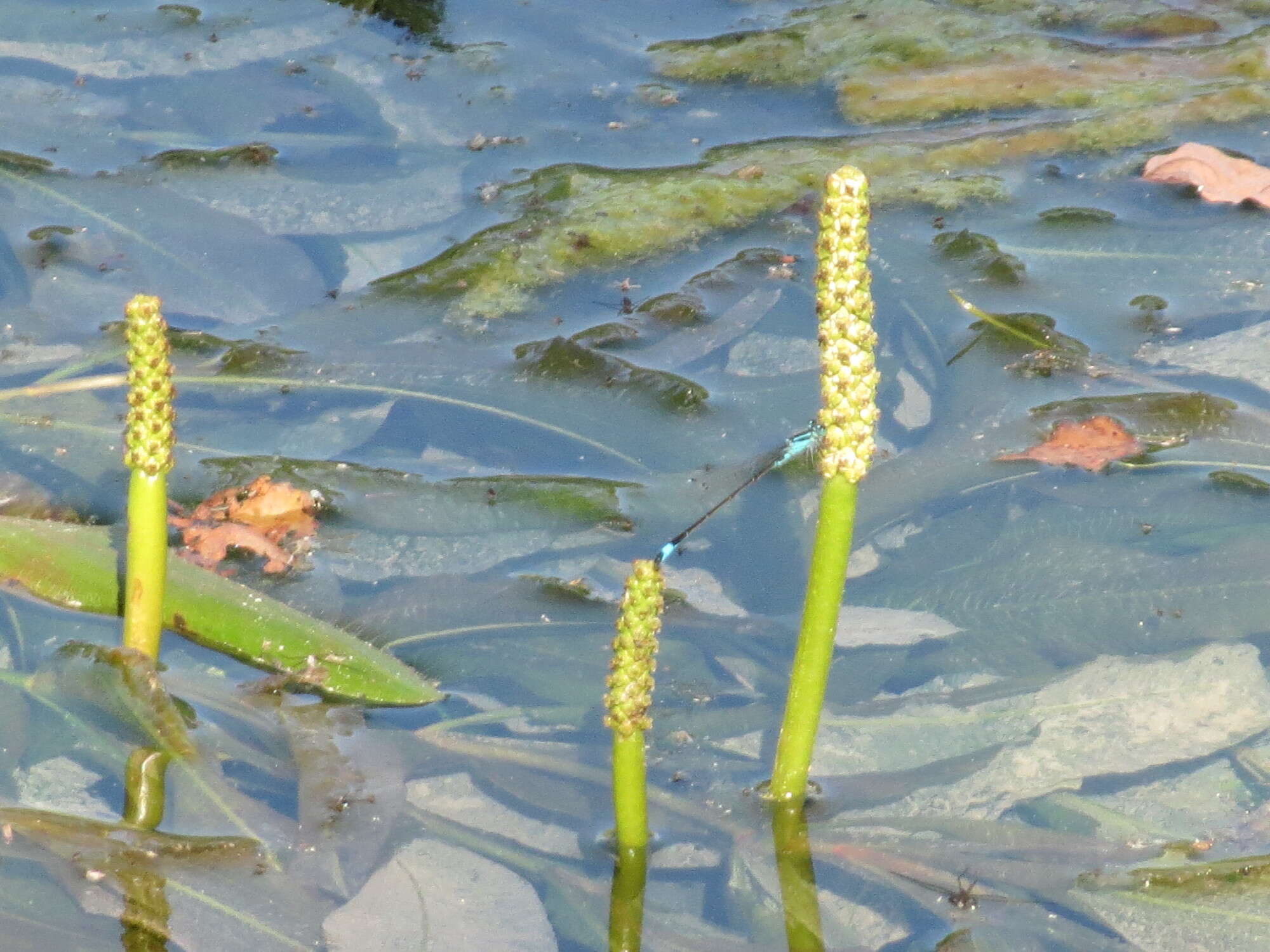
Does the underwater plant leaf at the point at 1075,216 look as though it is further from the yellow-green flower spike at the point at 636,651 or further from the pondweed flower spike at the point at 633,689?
the yellow-green flower spike at the point at 636,651

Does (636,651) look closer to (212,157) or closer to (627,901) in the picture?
(627,901)

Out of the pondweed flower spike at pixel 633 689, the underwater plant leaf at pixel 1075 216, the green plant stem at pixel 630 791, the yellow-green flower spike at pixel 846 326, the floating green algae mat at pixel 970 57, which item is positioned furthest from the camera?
the floating green algae mat at pixel 970 57

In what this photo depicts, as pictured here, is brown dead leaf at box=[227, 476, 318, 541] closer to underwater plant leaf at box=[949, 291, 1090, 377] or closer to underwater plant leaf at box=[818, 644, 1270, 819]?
underwater plant leaf at box=[818, 644, 1270, 819]

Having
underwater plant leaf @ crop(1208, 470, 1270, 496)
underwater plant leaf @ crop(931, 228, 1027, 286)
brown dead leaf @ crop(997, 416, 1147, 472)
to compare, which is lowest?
underwater plant leaf @ crop(1208, 470, 1270, 496)

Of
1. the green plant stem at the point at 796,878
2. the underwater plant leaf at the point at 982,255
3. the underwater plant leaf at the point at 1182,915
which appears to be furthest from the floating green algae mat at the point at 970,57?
the underwater plant leaf at the point at 1182,915

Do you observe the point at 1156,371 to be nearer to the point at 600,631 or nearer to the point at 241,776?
the point at 600,631

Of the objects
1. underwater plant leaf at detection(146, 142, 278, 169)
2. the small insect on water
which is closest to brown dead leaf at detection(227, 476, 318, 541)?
the small insect on water

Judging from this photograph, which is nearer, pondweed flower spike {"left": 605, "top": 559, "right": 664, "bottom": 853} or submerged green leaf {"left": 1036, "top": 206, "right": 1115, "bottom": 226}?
pondweed flower spike {"left": 605, "top": 559, "right": 664, "bottom": 853}
